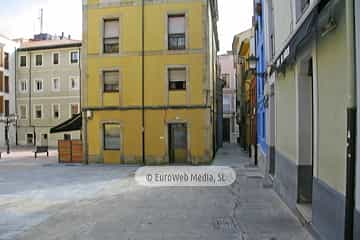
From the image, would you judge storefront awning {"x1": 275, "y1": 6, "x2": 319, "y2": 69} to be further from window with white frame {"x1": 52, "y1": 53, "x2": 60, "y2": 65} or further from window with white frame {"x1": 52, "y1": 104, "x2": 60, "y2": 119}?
window with white frame {"x1": 52, "y1": 53, "x2": 60, "y2": 65}

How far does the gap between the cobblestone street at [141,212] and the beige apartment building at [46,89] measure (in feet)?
90.7

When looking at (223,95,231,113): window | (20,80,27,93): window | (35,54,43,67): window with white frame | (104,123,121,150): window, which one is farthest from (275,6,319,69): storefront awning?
(20,80,27,93): window

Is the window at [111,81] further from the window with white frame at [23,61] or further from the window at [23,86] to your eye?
the window with white frame at [23,61]

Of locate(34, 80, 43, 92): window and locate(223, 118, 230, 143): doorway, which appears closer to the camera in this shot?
locate(34, 80, 43, 92): window

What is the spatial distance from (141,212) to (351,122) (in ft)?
18.3

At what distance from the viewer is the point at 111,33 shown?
2053 centimetres

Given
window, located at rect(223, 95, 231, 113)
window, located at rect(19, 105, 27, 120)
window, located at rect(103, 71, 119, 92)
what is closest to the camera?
window, located at rect(103, 71, 119, 92)

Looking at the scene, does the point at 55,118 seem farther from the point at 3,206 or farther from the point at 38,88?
the point at 3,206

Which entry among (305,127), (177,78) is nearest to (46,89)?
(177,78)

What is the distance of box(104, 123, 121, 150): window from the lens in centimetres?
2019

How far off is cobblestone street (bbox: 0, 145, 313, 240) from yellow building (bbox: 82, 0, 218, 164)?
21.0ft

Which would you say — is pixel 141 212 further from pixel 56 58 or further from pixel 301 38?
pixel 56 58

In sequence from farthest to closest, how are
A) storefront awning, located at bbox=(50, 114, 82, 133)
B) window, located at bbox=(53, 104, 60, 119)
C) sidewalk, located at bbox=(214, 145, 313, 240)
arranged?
window, located at bbox=(53, 104, 60, 119), storefront awning, located at bbox=(50, 114, 82, 133), sidewalk, located at bbox=(214, 145, 313, 240)

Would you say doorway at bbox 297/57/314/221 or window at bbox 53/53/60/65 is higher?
window at bbox 53/53/60/65
